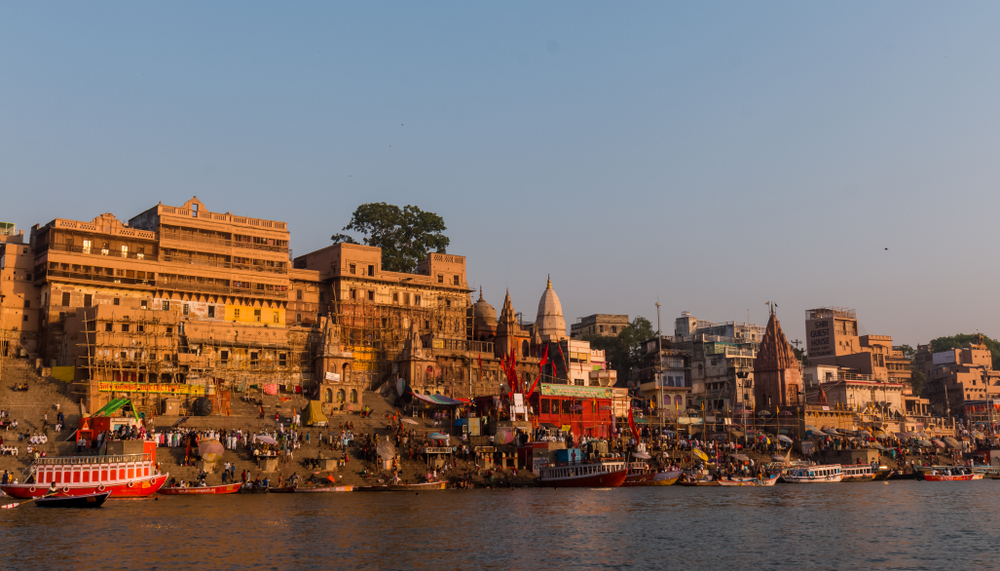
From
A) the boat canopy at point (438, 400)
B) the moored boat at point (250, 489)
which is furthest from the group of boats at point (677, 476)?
the moored boat at point (250, 489)

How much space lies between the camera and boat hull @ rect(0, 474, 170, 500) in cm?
4169

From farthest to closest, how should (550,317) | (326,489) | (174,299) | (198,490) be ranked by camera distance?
(550,317) → (174,299) → (326,489) → (198,490)

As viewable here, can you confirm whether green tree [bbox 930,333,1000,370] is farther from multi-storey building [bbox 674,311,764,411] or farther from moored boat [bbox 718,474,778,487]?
moored boat [bbox 718,474,778,487]

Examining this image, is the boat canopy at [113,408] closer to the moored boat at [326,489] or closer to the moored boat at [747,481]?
the moored boat at [326,489]

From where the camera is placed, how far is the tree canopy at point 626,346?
11069cm

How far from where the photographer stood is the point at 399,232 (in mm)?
89938

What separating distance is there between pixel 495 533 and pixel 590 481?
77.7 feet

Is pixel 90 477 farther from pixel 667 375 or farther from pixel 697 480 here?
pixel 667 375

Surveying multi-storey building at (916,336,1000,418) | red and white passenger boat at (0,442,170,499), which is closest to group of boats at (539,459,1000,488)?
red and white passenger boat at (0,442,170,499)

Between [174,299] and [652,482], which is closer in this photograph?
[652,482]

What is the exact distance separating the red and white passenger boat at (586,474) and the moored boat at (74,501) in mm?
25413

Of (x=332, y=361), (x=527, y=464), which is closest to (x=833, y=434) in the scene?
(x=527, y=464)

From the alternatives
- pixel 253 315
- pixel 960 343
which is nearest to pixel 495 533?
pixel 253 315

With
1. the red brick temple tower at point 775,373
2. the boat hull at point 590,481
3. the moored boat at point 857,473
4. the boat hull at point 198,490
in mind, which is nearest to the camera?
the boat hull at point 198,490
